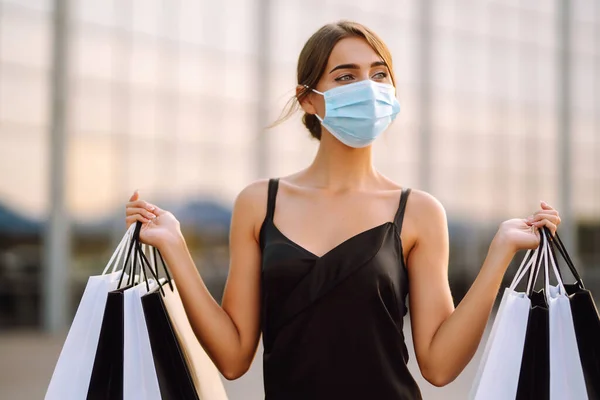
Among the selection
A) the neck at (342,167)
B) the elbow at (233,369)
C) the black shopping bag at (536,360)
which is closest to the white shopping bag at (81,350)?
the elbow at (233,369)

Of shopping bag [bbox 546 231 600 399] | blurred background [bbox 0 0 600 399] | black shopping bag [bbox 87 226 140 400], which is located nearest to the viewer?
shopping bag [bbox 546 231 600 399]

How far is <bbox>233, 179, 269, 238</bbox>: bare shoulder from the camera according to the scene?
279 cm

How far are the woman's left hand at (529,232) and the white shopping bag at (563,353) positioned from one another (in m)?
0.11

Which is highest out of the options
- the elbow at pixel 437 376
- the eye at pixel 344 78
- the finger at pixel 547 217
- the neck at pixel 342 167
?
the eye at pixel 344 78

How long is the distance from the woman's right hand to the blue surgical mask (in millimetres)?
568

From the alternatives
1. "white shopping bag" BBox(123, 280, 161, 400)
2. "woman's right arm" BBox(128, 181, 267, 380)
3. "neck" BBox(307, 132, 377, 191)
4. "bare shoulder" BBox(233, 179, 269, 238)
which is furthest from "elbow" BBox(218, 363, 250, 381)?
"neck" BBox(307, 132, 377, 191)

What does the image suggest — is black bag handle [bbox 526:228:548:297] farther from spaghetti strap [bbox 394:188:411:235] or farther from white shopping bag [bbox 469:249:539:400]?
spaghetti strap [bbox 394:188:411:235]

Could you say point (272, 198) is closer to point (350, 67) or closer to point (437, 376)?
point (350, 67)

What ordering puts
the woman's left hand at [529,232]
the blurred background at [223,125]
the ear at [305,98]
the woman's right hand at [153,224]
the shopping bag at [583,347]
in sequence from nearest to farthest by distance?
the shopping bag at [583,347] → the woman's left hand at [529,232] → the woman's right hand at [153,224] → the ear at [305,98] → the blurred background at [223,125]

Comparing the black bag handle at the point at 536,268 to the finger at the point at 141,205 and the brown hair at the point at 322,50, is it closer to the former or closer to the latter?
the brown hair at the point at 322,50

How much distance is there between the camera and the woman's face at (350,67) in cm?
274

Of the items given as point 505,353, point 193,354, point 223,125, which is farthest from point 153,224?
point 223,125

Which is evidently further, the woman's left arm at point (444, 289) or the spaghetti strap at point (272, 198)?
the spaghetti strap at point (272, 198)

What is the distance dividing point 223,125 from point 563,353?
18.0 metres
